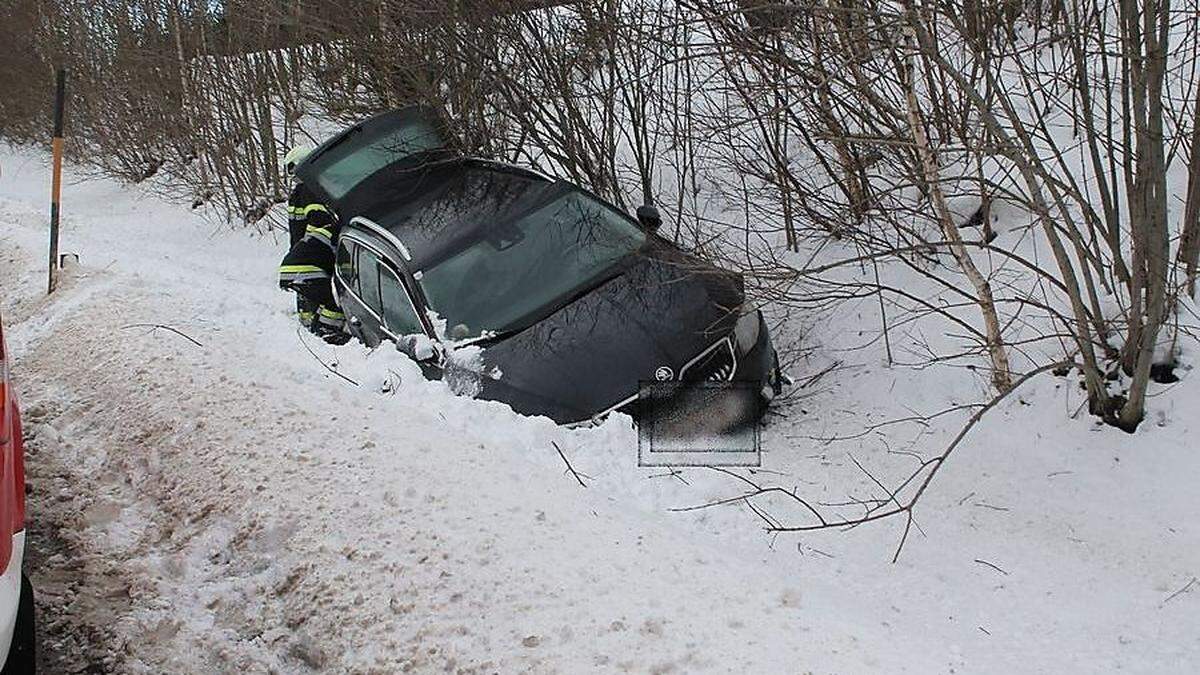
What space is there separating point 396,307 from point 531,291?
87 cm

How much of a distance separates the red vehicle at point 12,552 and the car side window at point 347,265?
325 cm

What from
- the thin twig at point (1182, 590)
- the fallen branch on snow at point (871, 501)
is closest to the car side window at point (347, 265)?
the fallen branch on snow at point (871, 501)

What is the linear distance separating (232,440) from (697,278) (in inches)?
102

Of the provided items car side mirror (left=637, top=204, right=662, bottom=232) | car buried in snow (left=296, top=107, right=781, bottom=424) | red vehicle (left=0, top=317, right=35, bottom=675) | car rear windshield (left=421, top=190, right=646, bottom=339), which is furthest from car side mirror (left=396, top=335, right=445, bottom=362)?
red vehicle (left=0, top=317, right=35, bottom=675)

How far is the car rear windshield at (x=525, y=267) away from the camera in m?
5.55

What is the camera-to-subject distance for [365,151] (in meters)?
7.27

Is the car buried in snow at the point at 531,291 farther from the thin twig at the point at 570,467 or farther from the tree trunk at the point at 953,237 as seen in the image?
the tree trunk at the point at 953,237

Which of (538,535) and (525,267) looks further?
(525,267)

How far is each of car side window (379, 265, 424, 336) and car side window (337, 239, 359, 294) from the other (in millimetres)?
429

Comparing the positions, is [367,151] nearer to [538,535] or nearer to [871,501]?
[538,535]

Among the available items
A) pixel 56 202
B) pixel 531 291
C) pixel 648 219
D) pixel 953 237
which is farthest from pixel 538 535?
pixel 56 202

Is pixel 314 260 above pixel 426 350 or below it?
above

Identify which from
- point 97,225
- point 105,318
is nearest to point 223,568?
point 105,318

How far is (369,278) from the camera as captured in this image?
6293 millimetres
